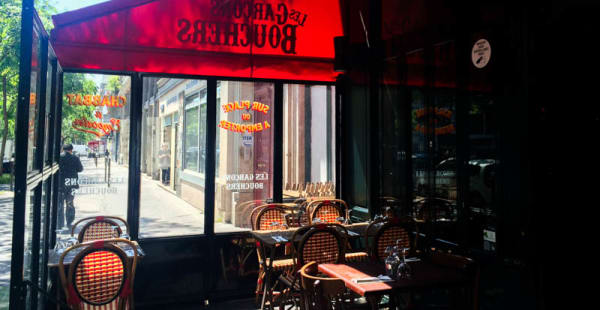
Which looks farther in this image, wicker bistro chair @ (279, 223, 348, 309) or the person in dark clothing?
the person in dark clothing

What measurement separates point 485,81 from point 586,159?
3.47 feet

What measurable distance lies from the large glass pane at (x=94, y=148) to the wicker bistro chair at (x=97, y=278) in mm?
1857

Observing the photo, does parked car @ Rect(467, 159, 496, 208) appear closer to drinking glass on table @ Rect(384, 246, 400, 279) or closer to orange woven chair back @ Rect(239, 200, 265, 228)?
drinking glass on table @ Rect(384, 246, 400, 279)

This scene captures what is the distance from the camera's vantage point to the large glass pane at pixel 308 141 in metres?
5.89

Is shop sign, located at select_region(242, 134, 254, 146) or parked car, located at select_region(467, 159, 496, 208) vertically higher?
shop sign, located at select_region(242, 134, 254, 146)

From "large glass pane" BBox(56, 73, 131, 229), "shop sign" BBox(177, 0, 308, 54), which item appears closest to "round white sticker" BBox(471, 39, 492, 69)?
"shop sign" BBox(177, 0, 308, 54)

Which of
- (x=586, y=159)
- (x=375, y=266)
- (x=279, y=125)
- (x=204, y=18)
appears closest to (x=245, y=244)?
(x=279, y=125)

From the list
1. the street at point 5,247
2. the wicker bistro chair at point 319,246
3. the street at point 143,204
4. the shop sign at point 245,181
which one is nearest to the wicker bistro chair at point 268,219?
the shop sign at point 245,181

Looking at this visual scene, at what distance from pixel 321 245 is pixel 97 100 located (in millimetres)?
3010

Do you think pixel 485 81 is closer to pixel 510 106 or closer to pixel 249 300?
pixel 510 106

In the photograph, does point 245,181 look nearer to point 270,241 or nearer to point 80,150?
point 270,241

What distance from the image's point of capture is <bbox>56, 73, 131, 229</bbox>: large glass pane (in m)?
4.75

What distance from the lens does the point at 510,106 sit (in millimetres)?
3389

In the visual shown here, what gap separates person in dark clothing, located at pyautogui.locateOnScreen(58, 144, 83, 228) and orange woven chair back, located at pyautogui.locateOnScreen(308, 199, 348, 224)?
9.39 ft
